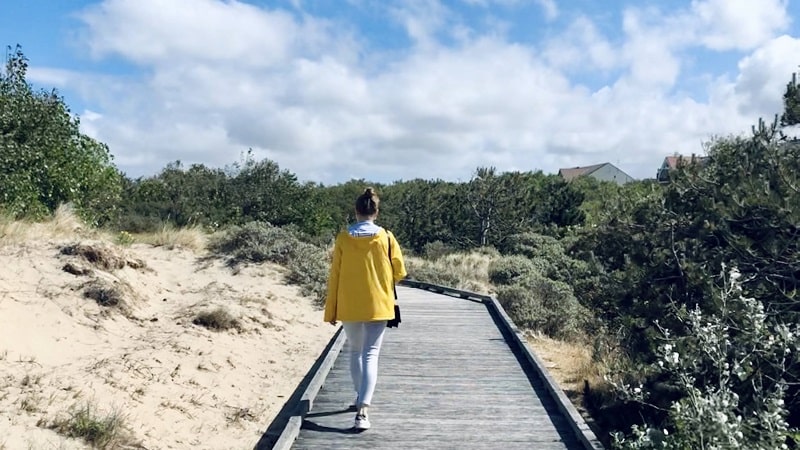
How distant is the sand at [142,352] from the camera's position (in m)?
7.52

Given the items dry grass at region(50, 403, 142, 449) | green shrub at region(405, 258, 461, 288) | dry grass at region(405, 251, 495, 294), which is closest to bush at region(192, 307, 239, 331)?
dry grass at region(50, 403, 142, 449)

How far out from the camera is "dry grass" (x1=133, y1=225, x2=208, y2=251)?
18328mm

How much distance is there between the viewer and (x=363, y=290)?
18.6 feet

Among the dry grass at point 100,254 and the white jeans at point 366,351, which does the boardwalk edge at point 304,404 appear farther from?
the dry grass at point 100,254

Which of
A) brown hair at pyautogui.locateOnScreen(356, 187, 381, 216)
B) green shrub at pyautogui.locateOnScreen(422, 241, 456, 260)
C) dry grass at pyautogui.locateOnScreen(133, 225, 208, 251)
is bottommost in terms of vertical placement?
dry grass at pyautogui.locateOnScreen(133, 225, 208, 251)

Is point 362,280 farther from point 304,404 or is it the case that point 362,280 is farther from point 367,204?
point 304,404

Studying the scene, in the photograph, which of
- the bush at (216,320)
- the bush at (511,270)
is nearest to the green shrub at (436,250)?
the bush at (511,270)

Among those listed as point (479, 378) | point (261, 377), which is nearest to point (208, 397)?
point (261, 377)

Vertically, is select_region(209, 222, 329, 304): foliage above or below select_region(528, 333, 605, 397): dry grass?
above

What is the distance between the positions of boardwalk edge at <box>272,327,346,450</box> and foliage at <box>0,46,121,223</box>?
9062 millimetres

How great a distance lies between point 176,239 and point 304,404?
1324 cm

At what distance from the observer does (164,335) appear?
37.7 ft

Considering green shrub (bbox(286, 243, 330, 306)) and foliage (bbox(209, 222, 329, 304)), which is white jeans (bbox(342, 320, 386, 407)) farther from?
foliage (bbox(209, 222, 329, 304))

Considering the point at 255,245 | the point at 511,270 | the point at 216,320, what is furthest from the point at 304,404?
the point at 511,270
